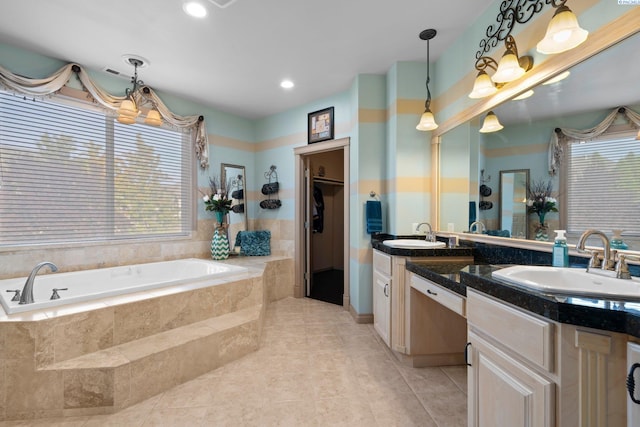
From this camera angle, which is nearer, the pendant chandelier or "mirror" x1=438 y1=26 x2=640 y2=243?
"mirror" x1=438 y1=26 x2=640 y2=243

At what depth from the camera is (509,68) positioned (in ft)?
5.22

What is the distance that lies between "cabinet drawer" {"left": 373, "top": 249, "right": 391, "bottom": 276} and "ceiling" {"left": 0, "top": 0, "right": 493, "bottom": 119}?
1859 millimetres

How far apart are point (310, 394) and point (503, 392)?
3.93ft

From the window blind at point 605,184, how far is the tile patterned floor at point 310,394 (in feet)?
4.22

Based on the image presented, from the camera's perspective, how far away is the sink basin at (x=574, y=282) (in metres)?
0.89

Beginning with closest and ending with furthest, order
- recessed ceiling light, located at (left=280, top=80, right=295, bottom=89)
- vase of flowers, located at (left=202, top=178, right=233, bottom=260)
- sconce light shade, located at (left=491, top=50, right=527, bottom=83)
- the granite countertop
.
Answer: the granite countertop, sconce light shade, located at (left=491, top=50, right=527, bottom=83), recessed ceiling light, located at (left=280, top=80, right=295, bottom=89), vase of flowers, located at (left=202, top=178, right=233, bottom=260)

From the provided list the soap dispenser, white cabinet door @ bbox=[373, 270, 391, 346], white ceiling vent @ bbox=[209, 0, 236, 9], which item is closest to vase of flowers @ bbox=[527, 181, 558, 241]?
the soap dispenser

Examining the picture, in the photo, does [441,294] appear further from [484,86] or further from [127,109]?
[127,109]

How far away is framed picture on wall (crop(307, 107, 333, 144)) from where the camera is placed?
138 inches

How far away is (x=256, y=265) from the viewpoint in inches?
133

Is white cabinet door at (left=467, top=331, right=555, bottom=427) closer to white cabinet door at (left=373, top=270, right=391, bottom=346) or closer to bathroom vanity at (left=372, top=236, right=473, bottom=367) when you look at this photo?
bathroom vanity at (left=372, top=236, right=473, bottom=367)

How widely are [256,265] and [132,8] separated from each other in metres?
2.58

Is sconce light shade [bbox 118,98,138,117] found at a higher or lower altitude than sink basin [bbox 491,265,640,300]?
higher

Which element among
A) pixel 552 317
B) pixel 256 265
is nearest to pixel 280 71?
pixel 256 265
